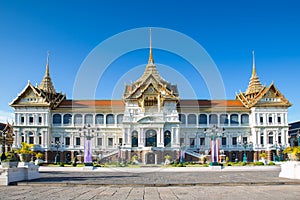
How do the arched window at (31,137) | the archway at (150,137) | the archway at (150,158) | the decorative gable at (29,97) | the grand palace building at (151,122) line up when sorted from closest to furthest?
1. the archway at (150,158)
2. the archway at (150,137)
3. the grand palace building at (151,122)
4. the arched window at (31,137)
5. the decorative gable at (29,97)

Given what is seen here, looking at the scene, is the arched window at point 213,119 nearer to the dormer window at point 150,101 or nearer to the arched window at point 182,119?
the arched window at point 182,119

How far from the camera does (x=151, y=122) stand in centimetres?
5775

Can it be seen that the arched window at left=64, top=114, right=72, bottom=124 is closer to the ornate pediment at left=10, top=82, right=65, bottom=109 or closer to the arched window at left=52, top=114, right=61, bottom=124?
the arched window at left=52, top=114, right=61, bottom=124

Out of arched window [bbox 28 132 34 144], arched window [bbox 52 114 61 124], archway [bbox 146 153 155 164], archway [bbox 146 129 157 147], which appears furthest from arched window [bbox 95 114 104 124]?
archway [bbox 146 153 155 164]

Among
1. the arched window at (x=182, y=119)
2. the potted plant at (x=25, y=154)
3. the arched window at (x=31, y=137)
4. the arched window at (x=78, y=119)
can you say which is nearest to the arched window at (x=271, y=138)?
the arched window at (x=182, y=119)

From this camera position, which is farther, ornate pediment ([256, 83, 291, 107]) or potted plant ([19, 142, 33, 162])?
ornate pediment ([256, 83, 291, 107])

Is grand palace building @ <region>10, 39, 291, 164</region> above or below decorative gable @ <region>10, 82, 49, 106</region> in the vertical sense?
below

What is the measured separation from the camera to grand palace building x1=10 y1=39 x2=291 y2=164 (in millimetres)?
58719

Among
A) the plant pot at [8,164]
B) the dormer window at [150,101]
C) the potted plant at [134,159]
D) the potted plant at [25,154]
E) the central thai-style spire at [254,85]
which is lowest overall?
the potted plant at [134,159]

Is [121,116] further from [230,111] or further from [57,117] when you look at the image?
[230,111]

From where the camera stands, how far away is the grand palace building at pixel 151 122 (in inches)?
2312

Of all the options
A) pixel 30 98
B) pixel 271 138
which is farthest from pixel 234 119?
pixel 30 98

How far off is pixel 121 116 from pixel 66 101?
34.7ft

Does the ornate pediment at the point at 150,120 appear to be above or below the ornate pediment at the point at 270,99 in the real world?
below
